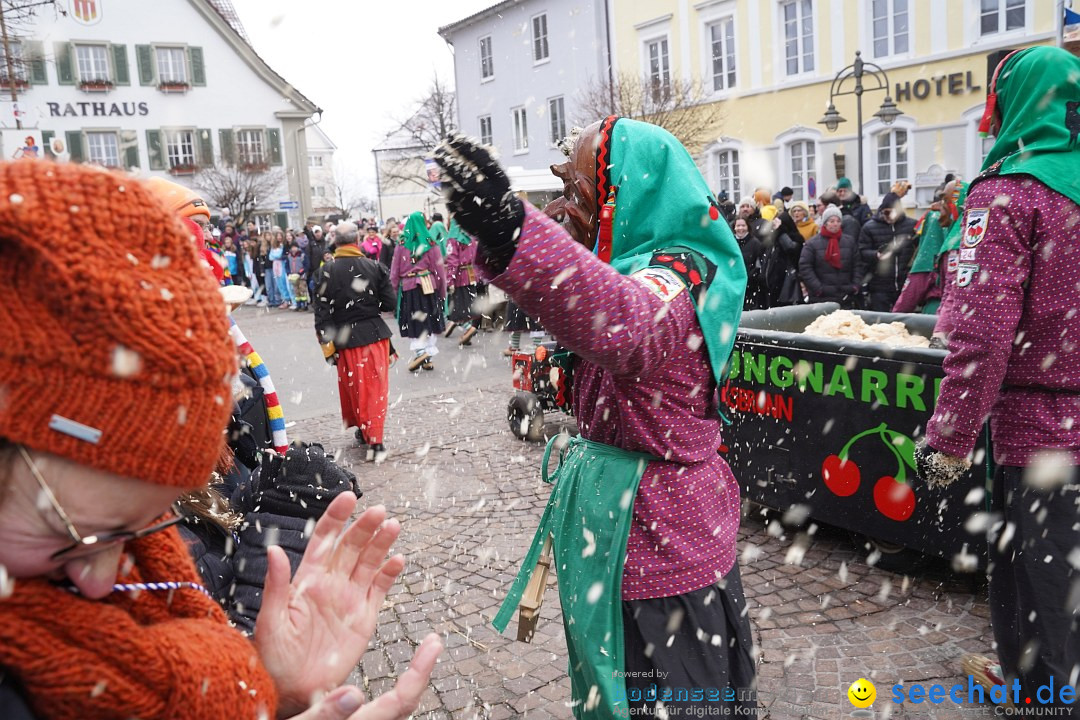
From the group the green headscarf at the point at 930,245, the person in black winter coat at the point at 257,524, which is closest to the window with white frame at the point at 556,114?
the green headscarf at the point at 930,245

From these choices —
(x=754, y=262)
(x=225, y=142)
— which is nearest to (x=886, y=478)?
(x=754, y=262)

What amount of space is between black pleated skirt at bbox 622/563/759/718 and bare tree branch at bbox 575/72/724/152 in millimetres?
21014

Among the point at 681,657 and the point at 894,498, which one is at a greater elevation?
the point at 681,657

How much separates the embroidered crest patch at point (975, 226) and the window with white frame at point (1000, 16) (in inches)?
799

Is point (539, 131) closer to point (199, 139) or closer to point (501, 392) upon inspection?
point (199, 139)

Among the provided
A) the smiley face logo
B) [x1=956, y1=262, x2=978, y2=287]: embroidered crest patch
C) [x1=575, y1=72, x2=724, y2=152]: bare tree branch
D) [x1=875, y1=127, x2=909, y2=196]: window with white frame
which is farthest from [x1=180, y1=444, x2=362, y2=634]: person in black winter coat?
[x1=875, y1=127, x2=909, y2=196]: window with white frame

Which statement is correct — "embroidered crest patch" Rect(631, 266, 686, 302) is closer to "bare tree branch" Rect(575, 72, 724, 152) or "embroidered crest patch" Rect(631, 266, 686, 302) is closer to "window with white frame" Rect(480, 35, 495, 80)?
"bare tree branch" Rect(575, 72, 724, 152)

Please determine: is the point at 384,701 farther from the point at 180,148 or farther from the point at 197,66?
the point at 180,148

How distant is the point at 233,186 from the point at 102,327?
37304mm

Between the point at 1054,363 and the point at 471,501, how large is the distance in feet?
14.5

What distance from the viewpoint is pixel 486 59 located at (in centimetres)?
3419

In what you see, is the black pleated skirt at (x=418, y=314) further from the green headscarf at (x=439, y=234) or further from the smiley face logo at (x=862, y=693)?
the smiley face logo at (x=862, y=693)

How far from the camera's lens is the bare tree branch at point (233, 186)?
34969mm

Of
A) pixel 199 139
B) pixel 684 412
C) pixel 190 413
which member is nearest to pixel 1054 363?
pixel 684 412
